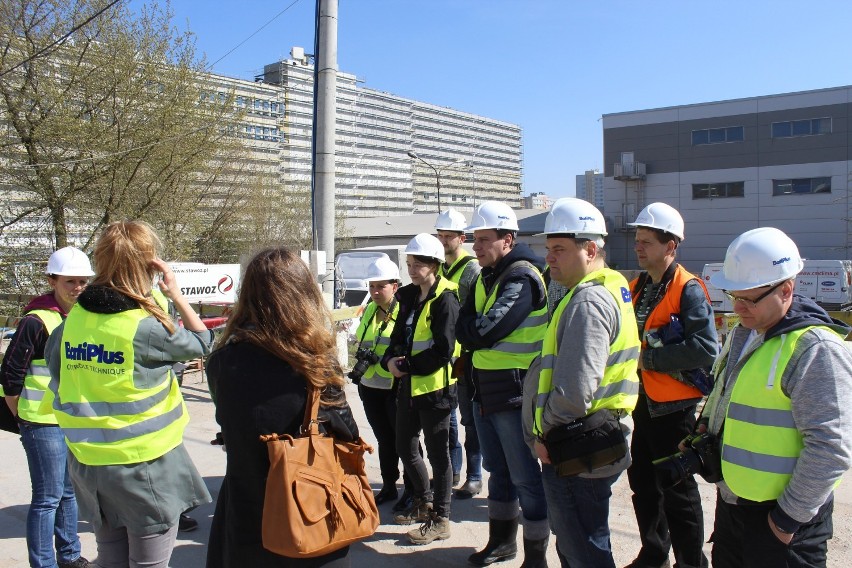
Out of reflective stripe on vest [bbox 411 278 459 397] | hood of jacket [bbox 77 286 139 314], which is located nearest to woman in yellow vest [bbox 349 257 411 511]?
reflective stripe on vest [bbox 411 278 459 397]

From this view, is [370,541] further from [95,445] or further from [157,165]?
[157,165]

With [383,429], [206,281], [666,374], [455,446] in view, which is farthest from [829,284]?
[666,374]

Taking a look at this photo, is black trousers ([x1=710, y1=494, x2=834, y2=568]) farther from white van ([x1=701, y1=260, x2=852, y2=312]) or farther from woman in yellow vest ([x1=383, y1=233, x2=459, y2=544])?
white van ([x1=701, y1=260, x2=852, y2=312])

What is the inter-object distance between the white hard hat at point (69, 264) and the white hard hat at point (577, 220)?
2.56 m

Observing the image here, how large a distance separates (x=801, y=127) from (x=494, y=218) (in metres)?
43.6

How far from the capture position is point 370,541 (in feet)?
15.0

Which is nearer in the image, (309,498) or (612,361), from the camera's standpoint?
(309,498)

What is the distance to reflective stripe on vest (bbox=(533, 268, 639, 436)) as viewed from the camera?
9.84ft

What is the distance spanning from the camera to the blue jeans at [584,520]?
9.87 ft

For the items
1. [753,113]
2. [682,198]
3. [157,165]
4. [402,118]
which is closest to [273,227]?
[157,165]

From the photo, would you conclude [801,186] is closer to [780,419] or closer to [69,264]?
[780,419]

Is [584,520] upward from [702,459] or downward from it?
downward

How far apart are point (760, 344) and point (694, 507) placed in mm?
1517

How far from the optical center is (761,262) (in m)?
2.48
